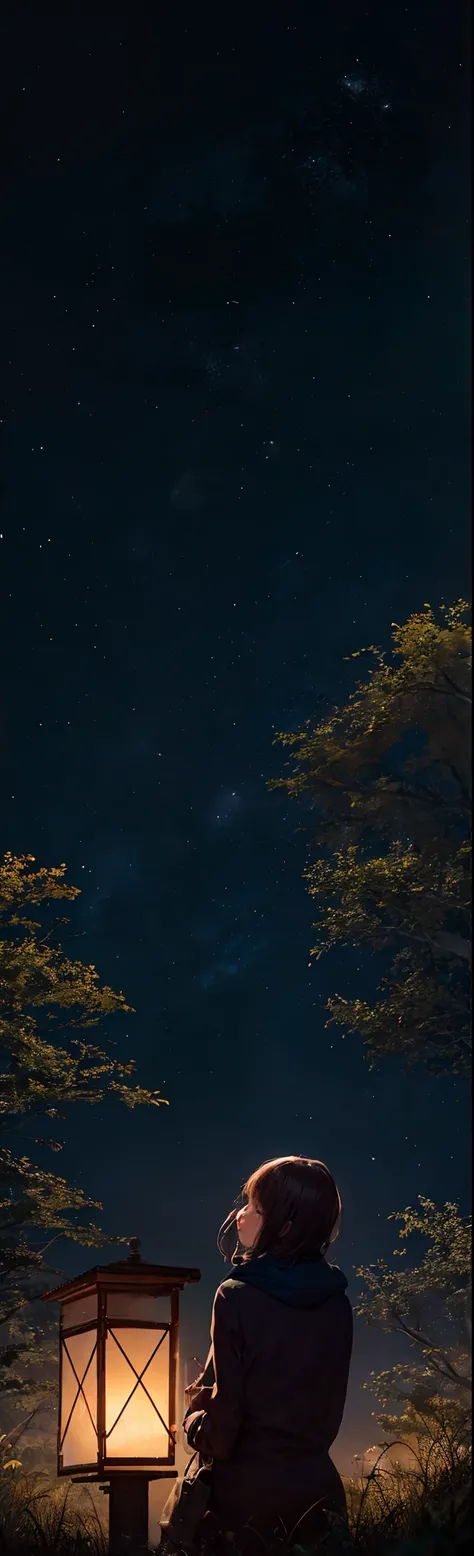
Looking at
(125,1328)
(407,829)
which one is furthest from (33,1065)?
(125,1328)

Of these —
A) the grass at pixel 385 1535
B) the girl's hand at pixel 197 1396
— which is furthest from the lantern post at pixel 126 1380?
the girl's hand at pixel 197 1396

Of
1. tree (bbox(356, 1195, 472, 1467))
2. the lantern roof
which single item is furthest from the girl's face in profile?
tree (bbox(356, 1195, 472, 1467))

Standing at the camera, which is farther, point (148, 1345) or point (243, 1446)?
point (148, 1345)

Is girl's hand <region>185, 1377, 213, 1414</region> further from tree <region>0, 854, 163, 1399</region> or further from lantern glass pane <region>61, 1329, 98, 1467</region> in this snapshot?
tree <region>0, 854, 163, 1399</region>

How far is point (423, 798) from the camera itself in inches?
504

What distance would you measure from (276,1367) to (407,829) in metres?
10.0

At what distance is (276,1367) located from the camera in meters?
3.04

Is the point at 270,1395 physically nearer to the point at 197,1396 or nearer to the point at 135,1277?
the point at 197,1396

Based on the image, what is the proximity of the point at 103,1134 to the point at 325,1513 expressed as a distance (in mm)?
17433

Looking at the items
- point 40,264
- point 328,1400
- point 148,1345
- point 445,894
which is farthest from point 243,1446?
point 40,264

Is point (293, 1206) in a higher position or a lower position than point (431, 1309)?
lower

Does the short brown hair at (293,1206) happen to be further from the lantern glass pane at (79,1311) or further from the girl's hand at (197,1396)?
the lantern glass pane at (79,1311)

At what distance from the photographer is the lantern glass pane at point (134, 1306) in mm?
4375

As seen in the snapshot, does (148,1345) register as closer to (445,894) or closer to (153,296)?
(445,894)
